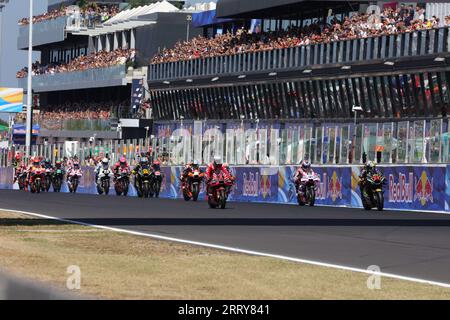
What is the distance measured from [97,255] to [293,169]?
27750mm

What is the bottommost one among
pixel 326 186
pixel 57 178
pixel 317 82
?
pixel 326 186

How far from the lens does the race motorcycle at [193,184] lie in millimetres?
43875

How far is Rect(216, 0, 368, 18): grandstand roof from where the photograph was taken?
7462 cm

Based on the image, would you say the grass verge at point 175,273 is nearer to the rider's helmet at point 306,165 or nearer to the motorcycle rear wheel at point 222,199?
the motorcycle rear wheel at point 222,199

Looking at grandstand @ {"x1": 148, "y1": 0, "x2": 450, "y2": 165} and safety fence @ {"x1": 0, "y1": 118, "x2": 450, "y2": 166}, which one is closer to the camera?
safety fence @ {"x1": 0, "y1": 118, "x2": 450, "y2": 166}

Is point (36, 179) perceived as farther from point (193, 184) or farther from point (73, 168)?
point (193, 184)

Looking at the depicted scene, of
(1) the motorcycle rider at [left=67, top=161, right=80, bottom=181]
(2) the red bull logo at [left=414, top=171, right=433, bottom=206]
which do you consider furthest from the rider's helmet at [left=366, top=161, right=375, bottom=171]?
(1) the motorcycle rider at [left=67, top=161, right=80, bottom=181]

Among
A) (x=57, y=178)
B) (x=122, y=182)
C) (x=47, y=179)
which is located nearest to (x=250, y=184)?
(x=122, y=182)

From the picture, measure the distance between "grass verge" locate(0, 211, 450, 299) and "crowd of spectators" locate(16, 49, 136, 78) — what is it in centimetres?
8538

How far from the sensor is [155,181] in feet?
165

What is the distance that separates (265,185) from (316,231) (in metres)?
21.1

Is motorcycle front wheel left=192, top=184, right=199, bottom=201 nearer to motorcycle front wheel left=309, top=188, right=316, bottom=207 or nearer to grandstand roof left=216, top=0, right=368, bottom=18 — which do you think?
motorcycle front wheel left=309, top=188, right=316, bottom=207
